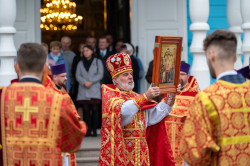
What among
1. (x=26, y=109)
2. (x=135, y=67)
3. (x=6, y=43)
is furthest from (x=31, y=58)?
(x=135, y=67)

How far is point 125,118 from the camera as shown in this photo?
20.1 feet

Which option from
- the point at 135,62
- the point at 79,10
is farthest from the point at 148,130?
the point at 79,10

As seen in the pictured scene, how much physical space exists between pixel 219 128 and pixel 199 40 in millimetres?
5218

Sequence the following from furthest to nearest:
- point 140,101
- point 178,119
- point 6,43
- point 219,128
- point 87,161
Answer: point 87,161 → point 6,43 → point 178,119 → point 140,101 → point 219,128

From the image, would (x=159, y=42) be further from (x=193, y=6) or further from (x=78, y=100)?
(x=78, y=100)

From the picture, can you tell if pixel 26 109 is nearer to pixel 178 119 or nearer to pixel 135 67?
pixel 178 119

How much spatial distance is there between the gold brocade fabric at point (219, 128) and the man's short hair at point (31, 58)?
48.1 inches

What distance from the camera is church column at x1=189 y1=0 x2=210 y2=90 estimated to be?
912cm

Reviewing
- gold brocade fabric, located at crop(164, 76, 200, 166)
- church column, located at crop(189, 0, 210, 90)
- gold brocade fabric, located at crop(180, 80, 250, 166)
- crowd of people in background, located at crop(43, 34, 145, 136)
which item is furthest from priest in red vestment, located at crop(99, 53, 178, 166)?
crowd of people in background, located at crop(43, 34, 145, 136)

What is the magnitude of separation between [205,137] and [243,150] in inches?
16.0

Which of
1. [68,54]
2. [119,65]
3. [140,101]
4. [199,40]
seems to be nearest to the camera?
[140,101]

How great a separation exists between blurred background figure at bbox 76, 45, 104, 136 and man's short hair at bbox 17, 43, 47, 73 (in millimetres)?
6208

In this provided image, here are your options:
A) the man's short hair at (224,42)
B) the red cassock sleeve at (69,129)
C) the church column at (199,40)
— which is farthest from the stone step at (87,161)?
the man's short hair at (224,42)

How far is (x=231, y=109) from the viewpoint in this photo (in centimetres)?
415
